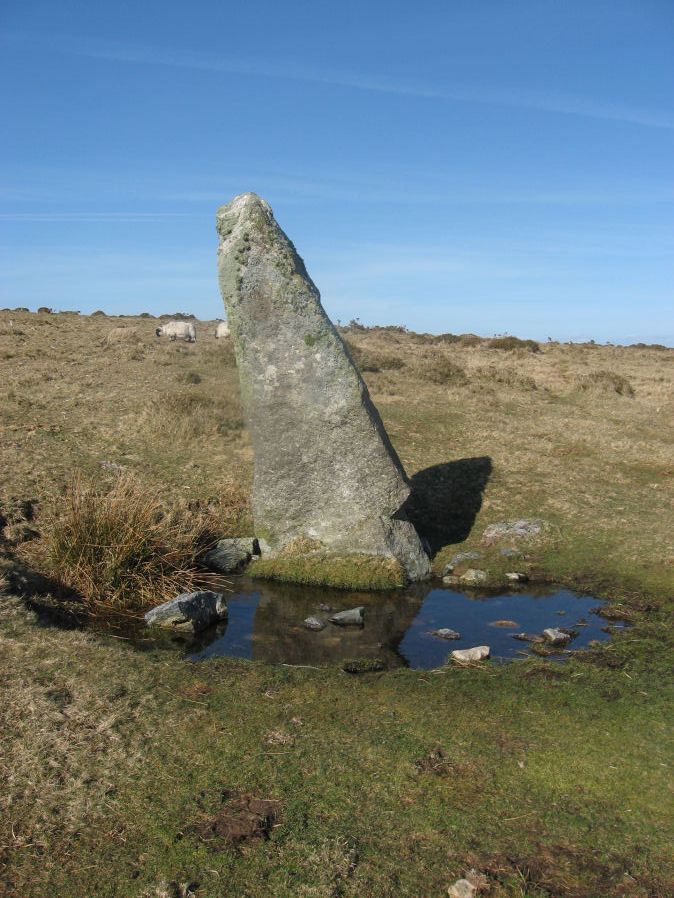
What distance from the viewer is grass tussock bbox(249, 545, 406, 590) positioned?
39.6 ft

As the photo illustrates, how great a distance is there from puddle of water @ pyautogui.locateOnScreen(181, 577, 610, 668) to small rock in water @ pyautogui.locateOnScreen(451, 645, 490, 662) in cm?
23

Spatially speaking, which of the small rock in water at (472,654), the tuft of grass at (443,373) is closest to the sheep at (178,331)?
the tuft of grass at (443,373)

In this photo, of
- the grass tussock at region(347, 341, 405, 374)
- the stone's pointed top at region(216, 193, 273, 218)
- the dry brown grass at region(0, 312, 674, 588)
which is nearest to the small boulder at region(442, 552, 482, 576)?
the dry brown grass at region(0, 312, 674, 588)

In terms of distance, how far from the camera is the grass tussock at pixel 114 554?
10898 millimetres

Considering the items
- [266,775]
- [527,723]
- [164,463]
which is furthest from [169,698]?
[164,463]

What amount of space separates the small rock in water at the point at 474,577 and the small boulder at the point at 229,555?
3721 mm

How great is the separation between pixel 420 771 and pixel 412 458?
38.9ft

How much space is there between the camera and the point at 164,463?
647 inches

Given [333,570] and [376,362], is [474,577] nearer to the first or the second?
[333,570]

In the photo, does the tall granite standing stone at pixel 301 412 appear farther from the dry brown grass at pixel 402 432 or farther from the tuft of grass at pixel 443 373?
the tuft of grass at pixel 443 373

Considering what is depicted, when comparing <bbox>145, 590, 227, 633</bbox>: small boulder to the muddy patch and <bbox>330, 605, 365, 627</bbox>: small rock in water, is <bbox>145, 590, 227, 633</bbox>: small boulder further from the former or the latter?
the muddy patch

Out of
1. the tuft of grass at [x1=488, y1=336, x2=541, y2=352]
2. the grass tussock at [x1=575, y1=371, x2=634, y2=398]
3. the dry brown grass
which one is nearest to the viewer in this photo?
the dry brown grass

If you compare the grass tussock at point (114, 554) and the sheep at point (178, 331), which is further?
the sheep at point (178, 331)

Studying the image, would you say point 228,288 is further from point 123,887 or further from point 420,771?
point 123,887
